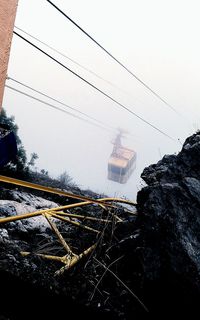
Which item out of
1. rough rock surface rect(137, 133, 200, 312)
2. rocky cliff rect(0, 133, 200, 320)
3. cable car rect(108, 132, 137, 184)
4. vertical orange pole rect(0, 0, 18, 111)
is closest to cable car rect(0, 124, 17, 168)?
rocky cliff rect(0, 133, 200, 320)

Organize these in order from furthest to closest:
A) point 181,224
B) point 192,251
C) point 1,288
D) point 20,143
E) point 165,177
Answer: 1. point 20,143
2. point 165,177
3. point 181,224
4. point 192,251
5. point 1,288

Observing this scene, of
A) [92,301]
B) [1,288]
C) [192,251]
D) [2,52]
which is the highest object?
[2,52]

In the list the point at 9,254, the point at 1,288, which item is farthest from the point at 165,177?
the point at 1,288

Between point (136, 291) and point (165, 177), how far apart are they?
238 centimetres

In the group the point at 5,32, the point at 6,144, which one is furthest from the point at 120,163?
the point at 5,32

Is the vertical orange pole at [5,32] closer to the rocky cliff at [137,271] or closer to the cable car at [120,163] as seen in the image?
the rocky cliff at [137,271]

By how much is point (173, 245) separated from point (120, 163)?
62.0 meters

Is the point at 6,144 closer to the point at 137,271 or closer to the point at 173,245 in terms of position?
the point at 137,271

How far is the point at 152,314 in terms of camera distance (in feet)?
13.9

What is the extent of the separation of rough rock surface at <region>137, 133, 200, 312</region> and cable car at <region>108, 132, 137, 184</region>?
60439 mm

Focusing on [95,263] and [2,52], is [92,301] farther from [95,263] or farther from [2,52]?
[2,52]

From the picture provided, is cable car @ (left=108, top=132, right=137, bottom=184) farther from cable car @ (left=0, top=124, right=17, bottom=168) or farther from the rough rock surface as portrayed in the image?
the rough rock surface

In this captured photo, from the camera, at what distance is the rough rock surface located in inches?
155

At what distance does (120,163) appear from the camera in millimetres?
66125
